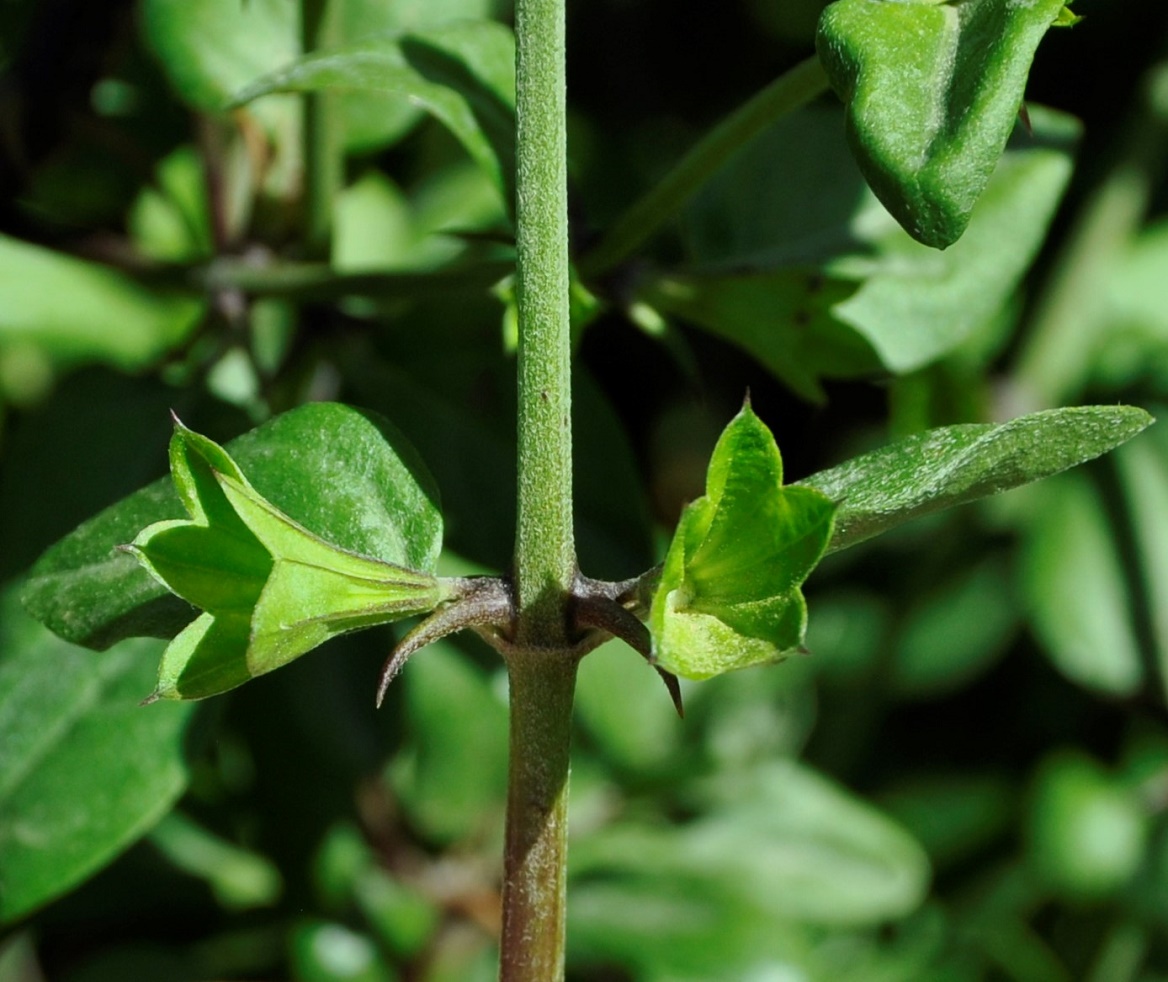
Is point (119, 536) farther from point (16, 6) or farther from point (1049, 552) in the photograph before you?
point (1049, 552)

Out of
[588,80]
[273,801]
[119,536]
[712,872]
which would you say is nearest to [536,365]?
[119,536]

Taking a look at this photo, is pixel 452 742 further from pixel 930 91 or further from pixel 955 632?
pixel 930 91

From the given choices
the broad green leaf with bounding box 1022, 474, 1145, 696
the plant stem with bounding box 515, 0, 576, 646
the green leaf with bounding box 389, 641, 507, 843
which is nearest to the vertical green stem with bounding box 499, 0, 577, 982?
the plant stem with bounding box 515, 0, 576, 646

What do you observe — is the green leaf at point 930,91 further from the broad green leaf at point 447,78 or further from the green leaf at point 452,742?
the green leaf at point 452,742

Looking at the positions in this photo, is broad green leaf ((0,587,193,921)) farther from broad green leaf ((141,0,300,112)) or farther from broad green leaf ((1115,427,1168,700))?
broad green leaf ((1115,427,1168,700))

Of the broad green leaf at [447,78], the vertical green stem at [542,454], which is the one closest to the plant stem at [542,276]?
the vertical green stem at [542,454]

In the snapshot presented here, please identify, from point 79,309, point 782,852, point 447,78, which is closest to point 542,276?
point 447,78

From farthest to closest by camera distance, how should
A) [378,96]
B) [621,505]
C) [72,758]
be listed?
1. [378,96]
2. [621,505]
3. [72,758]
